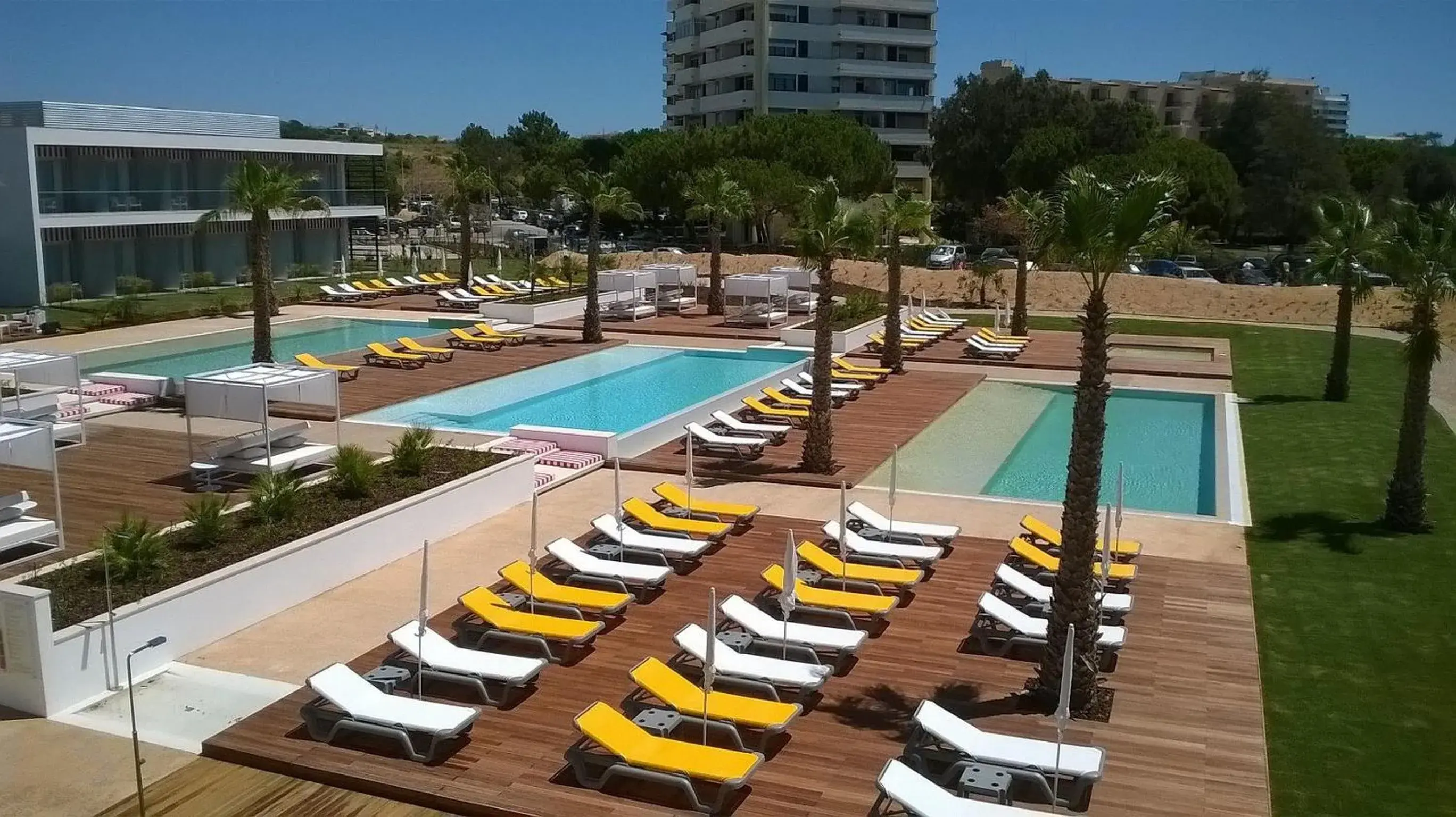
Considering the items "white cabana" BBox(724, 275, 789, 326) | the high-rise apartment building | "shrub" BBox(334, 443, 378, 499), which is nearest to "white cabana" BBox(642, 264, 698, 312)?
"white cabana" BBox(724, 275, 789, 326)

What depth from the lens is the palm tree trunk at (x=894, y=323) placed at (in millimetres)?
26375

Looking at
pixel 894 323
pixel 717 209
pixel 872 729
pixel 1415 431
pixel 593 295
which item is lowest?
pixel 872 729

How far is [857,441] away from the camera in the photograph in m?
20.4

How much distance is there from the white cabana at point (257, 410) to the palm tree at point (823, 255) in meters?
6.87

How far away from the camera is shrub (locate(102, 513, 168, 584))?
11.1 metres

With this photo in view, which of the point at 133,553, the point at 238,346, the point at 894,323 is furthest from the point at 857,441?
the point at 238,346

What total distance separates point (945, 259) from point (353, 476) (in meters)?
44.2

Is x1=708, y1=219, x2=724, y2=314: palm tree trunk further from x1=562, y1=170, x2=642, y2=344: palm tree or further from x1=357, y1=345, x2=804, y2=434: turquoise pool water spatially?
x1=357, y1=345, x2=804, y2=434: turquoise pool water

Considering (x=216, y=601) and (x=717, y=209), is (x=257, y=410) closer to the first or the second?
(x=216, y=601)

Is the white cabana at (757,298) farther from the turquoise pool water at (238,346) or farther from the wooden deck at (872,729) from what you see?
the wooden deck at (872,729)

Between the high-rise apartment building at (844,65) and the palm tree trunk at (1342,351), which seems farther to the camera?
the high-rise apartment building at (844,65)

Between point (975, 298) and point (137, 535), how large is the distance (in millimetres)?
35865

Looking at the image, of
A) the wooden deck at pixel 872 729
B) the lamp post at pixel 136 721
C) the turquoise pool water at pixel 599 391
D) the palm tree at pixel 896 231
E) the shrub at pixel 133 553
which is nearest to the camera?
the lamp post at pixel 136 721

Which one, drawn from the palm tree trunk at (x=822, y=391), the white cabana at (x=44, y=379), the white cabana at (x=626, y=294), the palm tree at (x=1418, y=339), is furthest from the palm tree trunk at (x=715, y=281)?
the palm tree at (x=1418, y=339)
